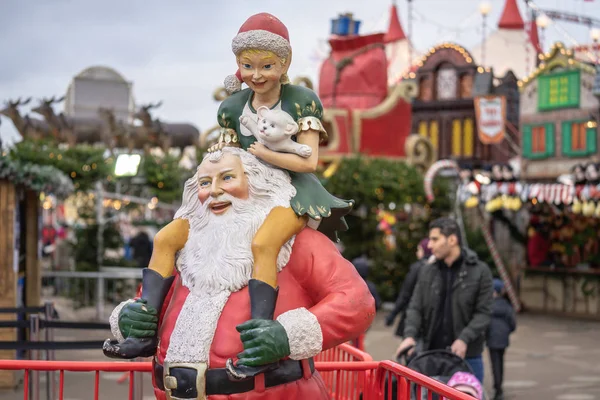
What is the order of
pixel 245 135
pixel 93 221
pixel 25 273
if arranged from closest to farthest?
pixel 245 135 < pixel 25 273 < pixel 93 221

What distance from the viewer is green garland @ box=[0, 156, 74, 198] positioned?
30.1 ft

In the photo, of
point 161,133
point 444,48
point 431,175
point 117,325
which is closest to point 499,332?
point 117,325

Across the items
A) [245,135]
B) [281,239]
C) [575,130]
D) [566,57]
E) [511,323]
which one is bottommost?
[511,323]

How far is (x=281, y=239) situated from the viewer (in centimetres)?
336

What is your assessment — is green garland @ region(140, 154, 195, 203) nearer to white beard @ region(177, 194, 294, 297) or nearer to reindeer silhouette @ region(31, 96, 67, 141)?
reindeer silhouette @ region(31, 96, 67, 141)

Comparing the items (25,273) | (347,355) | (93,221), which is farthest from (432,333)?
(93,221)

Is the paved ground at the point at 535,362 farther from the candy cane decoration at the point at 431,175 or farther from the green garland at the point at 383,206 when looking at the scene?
the candy cane decoration at the point at 431,175

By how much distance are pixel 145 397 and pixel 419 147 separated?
1092 centimetres

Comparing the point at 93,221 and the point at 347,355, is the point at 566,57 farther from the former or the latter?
the point at 347,355

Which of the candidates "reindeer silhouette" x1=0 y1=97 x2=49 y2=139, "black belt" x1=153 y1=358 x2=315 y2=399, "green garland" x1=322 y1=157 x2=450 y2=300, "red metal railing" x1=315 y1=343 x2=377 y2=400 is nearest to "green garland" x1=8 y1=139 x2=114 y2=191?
"green garland" x1=322 y1=157 x2=450 y2=300

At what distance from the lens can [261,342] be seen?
306 cm

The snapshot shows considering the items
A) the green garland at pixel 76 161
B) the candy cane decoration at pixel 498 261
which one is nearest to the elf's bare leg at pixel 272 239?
the green garland at pixel 76 161

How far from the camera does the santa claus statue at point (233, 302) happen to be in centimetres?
321

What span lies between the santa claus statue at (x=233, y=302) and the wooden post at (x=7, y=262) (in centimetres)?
607
